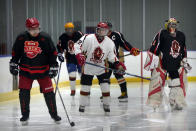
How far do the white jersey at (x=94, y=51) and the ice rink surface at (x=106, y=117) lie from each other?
57 centimetres

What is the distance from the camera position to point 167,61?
23.9ft

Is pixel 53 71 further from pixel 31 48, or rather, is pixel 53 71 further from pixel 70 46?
pixel 70 46

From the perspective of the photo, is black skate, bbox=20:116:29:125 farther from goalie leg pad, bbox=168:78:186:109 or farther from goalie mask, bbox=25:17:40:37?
goalie leg pad, bbox=168:78:186:109

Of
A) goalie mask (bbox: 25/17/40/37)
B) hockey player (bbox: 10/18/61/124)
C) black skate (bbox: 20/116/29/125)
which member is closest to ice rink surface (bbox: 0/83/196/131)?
black skate (bbox: 20/116/29/125)

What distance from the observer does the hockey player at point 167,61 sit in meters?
7.25

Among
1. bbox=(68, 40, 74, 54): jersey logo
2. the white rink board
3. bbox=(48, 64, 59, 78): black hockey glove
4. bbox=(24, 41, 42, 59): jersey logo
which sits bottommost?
the white rink board

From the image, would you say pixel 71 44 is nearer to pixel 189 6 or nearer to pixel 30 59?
pixel 30 59

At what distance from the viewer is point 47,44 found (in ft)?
20.0

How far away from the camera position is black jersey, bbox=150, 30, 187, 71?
7.24 metres

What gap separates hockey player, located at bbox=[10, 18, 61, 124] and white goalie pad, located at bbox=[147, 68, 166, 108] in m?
1.65

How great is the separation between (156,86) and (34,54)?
1987mm

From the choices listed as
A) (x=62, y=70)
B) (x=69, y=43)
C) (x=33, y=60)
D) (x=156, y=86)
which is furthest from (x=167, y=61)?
(x=62, y=70)

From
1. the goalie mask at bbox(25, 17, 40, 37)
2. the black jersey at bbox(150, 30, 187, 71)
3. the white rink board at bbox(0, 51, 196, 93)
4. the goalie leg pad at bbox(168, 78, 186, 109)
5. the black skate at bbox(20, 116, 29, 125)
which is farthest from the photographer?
the white rink board at bbox(0, 51, 196, 93)

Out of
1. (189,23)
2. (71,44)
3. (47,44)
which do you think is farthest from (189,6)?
(47,44)
